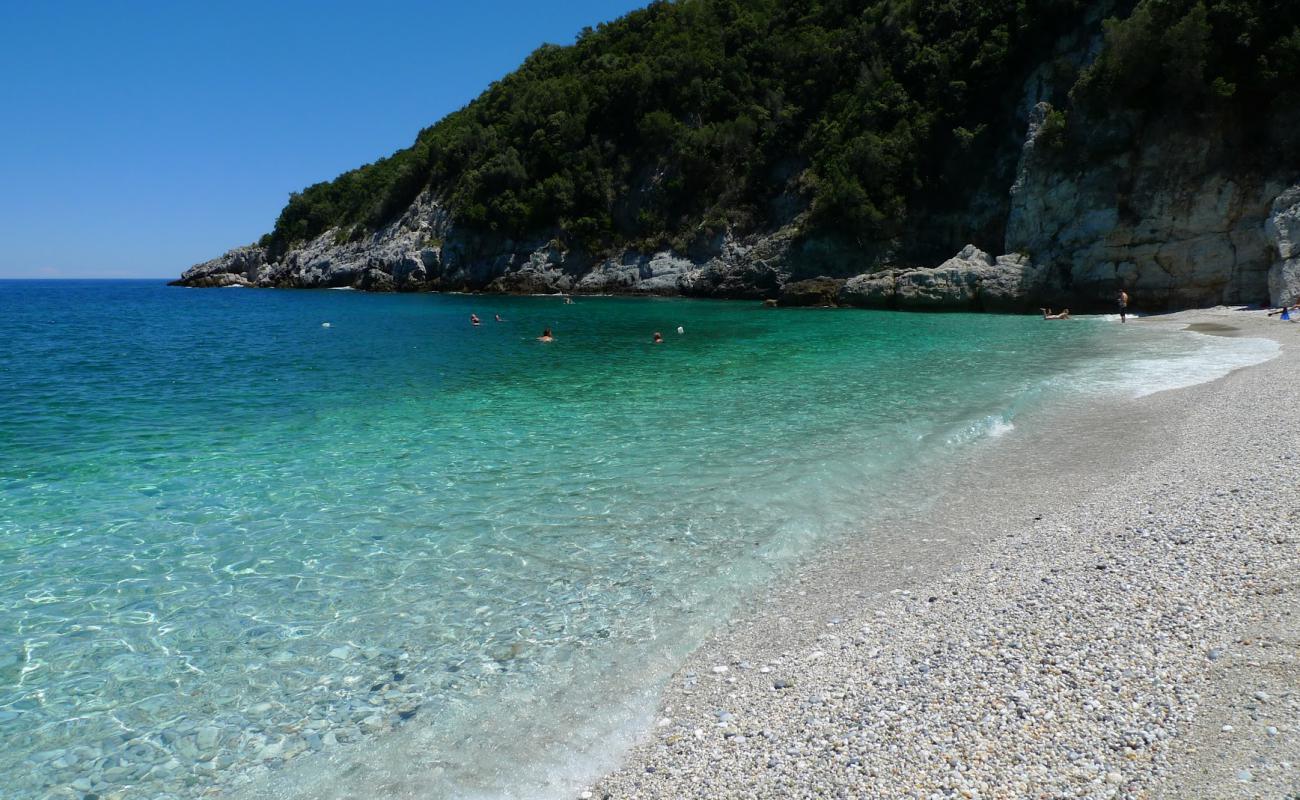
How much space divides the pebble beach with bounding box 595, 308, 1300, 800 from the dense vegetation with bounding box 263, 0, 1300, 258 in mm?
34386

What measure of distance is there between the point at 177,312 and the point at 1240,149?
67.6 metres

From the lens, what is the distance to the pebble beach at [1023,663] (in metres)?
3.86

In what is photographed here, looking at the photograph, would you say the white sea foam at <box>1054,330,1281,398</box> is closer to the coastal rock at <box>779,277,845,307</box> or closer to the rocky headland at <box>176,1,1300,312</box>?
the rocky headland at <box>176,1,1300,312</box>

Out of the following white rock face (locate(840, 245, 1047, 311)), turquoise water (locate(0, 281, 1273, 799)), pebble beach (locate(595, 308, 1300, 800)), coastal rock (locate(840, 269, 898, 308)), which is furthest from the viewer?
coastal rock (locate(840, 269, 898, 308))

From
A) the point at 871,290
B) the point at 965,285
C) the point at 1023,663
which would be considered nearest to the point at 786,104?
the point at 871,290

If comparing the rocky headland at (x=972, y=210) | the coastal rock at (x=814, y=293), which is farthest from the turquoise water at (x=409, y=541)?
the coastal rock at (x=814, y=293)

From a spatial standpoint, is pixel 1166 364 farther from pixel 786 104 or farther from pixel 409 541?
pixel 786 104

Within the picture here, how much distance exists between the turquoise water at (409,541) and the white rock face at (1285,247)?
10.1 metres

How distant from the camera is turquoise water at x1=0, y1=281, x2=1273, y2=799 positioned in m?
5.17

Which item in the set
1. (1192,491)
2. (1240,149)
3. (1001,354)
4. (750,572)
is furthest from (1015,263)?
(750,572)

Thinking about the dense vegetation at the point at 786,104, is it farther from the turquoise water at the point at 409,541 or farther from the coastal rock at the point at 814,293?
the turquoise water at the point at 409,541

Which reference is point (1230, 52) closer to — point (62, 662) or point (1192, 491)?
point (1192, 491)

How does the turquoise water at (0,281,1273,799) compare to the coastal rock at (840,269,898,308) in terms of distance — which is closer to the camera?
the turquoise water at (0,281,1273,799)

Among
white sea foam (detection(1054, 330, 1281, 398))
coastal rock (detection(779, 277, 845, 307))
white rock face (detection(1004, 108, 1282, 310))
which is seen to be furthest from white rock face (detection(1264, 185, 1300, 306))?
coastal rock (detection(779, 277, 845, 307))
